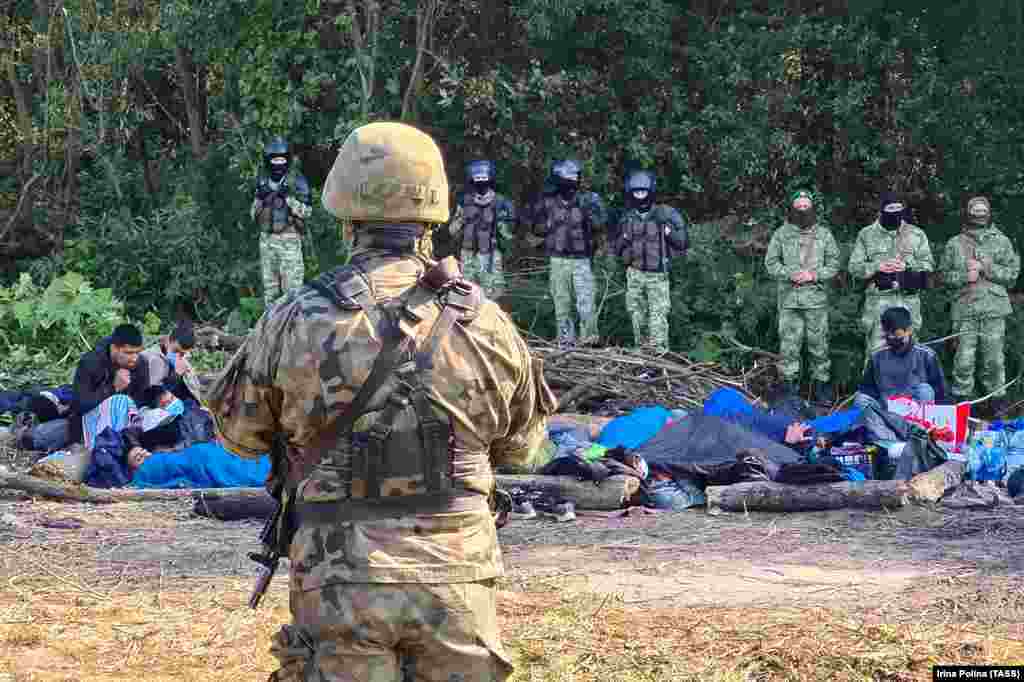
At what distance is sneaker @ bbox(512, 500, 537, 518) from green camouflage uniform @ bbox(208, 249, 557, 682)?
196 inches

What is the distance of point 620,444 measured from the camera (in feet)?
33.1

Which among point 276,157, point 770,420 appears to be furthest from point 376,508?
point 276,157

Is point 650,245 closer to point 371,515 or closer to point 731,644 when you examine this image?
point 731,644

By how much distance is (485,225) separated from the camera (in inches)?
575

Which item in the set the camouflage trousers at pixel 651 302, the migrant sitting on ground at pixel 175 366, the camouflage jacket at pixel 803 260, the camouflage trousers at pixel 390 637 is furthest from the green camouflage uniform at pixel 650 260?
the camouflage trousers at pixel 390 637

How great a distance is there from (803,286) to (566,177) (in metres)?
2.43

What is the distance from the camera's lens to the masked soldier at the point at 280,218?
15.1 metres

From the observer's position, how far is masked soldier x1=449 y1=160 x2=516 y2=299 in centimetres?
1464

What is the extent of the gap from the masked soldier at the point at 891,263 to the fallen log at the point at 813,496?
446 cm

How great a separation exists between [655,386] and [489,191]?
312 cm

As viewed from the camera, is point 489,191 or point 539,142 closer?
point 489,191

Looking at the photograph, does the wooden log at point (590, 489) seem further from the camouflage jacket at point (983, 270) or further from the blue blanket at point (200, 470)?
the camouflage jacket at point (983, 270)

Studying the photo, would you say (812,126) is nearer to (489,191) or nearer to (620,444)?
(489,191)

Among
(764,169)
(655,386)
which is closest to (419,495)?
(655,386)
